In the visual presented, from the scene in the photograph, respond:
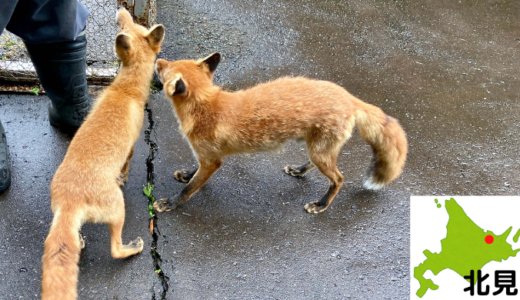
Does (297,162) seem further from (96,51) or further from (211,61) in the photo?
(96,51)

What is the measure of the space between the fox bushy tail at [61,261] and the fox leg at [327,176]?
5.68 feet

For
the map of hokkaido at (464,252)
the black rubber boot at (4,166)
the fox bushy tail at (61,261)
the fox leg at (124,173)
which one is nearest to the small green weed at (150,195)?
the fox leg at (124,173)

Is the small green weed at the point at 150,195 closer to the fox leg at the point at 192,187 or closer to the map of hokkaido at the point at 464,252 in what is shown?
the fox leg at the point at 192,187

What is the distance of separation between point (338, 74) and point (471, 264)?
8.26 feet

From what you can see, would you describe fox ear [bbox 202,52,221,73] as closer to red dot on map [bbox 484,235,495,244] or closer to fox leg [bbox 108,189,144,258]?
fox leg [bbox 108,189,144,258]

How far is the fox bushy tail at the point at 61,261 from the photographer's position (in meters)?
2.05

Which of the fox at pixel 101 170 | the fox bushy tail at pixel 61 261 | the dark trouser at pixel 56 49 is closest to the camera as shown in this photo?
the fox bushy tail at pixel 61 261

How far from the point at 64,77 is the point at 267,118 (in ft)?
5.52

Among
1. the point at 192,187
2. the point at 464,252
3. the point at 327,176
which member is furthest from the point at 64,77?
the point at 464,252

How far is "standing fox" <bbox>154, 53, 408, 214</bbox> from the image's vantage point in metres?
2.90

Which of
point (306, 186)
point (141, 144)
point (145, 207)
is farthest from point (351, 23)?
point (145, 207)

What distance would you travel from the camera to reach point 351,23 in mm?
5441

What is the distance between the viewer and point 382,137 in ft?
10.1

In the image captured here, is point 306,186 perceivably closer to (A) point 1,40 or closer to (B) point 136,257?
(B) point 136,257
